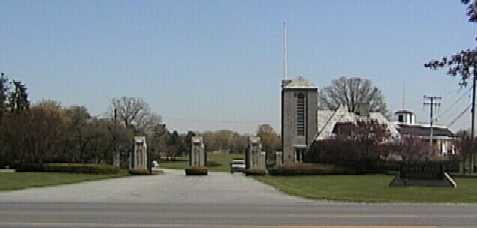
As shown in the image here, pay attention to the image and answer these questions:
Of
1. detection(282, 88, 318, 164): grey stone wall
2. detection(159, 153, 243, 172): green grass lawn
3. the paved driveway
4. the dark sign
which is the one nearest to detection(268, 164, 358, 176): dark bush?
detection(282, 88, 318, 164): grey stone wall

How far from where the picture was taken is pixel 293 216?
1988 cm

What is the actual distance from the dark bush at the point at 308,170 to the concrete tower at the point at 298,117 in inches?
813

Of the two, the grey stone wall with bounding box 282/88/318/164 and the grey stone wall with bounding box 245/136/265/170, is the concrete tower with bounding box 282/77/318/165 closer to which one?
the grey stone wall with bounding box 282/88/318/164

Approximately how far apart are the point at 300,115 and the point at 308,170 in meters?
24.3

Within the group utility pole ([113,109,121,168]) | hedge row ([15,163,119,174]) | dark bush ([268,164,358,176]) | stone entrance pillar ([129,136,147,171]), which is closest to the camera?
hedge row ([15,163,119,174])

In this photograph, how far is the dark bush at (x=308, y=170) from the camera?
72.3m

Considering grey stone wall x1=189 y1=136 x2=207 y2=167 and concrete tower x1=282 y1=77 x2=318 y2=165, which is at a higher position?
concrete tower x1=282 y1=77 x2=318 y2=165

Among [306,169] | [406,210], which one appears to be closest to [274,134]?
[306,169]

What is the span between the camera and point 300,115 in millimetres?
96562

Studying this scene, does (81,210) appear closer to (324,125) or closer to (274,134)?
(324,125)

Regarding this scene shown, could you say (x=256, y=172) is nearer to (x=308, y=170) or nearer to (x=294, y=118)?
(x=308, y=170)

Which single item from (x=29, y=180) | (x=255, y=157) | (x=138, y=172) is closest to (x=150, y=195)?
(x=29, y=180)

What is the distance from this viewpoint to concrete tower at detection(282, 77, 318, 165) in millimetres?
95812

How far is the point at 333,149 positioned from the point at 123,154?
29994 millimetres
